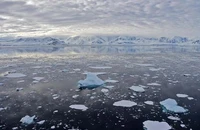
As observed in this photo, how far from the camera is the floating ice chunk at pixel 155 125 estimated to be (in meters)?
6.81

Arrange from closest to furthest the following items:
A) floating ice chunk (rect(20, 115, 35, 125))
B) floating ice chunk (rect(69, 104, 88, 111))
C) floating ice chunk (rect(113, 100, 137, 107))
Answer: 1. floating ice chunk (rect(20, 115, 35, 125))
2. floating ice chunk (rect(69, 104, 88, 111))
3. floating ice chunk (rect(113, 100, 137, 107))

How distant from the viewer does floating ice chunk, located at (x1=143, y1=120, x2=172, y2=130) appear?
6.81 m

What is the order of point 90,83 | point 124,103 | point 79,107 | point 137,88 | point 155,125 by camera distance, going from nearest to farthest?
1. point 155,125
2. point 79,107
3. point 124,103
4. point 137,88
5. point 90,83

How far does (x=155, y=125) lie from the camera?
701 cm

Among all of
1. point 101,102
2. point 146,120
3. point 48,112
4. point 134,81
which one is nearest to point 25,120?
point 48,112

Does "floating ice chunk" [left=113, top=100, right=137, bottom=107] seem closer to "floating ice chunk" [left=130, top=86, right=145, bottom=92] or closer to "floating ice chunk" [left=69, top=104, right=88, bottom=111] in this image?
"floating ice chunk" [left=69, top=104, right=88, bottom=111]

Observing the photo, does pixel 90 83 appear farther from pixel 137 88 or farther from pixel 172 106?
pixel 172 106

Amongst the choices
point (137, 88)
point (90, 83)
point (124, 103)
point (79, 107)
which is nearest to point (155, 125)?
point (124, 103)

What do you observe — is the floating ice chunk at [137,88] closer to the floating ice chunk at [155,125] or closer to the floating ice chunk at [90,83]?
the floating ice chunk at [90,83]

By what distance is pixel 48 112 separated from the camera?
26.5ft

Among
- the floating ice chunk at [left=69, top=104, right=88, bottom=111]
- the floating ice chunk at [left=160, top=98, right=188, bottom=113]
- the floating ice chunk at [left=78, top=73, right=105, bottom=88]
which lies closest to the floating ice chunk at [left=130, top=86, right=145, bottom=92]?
the floating ice chunk at [left=78, top=73, right=105, bottom=88]

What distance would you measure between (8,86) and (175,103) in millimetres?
9273

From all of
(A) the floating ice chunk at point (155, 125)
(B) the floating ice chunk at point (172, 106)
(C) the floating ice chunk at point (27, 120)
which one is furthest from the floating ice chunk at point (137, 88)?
(C) the floating ice chunk at point (27, 120)

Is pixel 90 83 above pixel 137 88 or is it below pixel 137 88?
above
